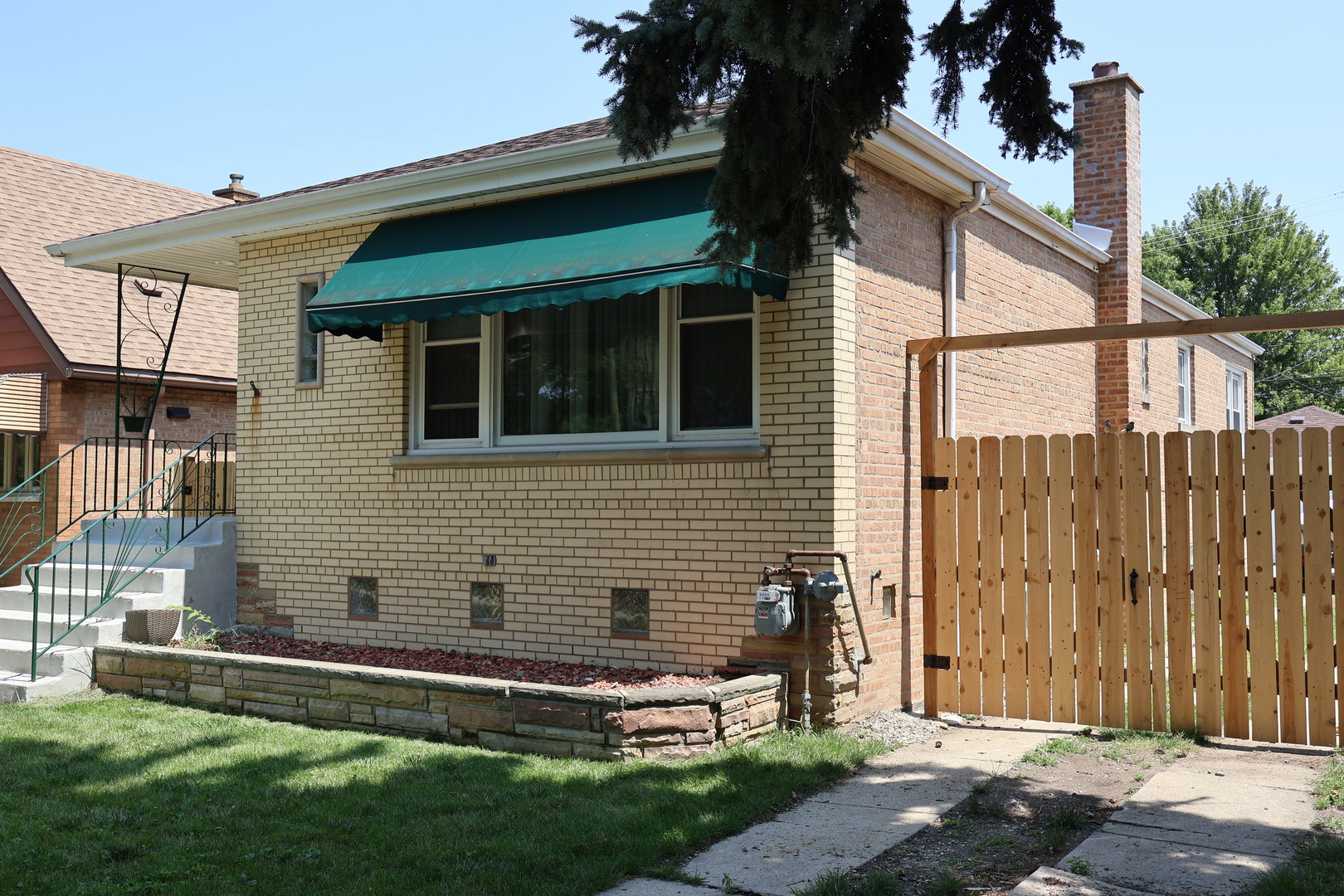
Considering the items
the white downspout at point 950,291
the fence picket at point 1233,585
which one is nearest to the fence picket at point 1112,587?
the fence picket at point 1233,585

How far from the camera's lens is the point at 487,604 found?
8602 millimetres

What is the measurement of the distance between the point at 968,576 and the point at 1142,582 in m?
1.13

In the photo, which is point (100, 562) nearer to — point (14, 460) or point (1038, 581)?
point (14, 460)

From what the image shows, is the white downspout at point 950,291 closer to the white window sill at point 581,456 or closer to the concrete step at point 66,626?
the white window sill at point 581,456

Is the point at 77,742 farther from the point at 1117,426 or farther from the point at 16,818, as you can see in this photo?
the point at 1117,426

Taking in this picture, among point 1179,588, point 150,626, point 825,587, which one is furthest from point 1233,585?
point 150,626

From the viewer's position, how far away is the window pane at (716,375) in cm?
758

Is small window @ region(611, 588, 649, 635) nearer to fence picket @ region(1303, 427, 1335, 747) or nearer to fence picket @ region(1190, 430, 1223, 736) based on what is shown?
fence picket @ region(1190, 430, 1223, 736)

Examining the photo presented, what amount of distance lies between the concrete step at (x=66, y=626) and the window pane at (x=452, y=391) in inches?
119

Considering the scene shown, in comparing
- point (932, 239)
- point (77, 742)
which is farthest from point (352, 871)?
point (932, 239)

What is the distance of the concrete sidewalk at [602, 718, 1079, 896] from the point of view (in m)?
4.53

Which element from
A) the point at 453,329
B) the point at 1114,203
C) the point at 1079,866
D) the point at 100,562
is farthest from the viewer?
the point at 1114,203

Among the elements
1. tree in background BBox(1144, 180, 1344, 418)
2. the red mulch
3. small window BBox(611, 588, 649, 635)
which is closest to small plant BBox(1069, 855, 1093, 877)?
the red mulch

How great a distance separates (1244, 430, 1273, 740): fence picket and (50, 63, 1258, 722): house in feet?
7.23
